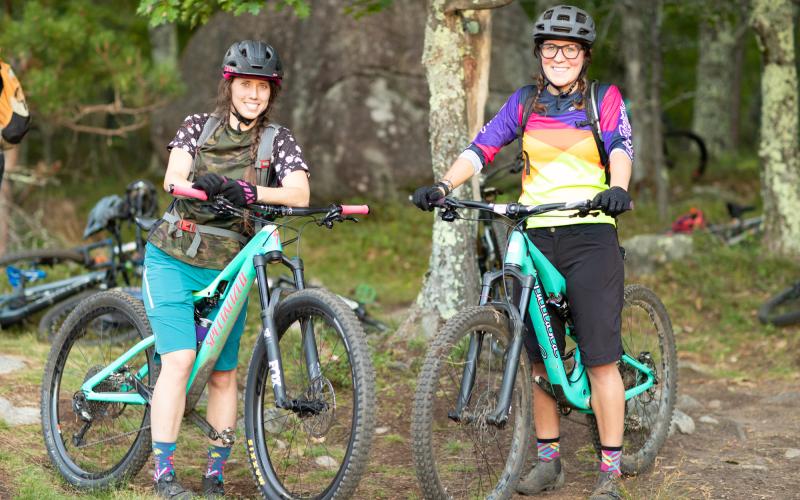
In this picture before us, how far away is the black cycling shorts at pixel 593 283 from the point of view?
439cm

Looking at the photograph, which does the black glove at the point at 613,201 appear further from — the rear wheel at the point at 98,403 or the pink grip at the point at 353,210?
the rear wheel at the point at 98,403

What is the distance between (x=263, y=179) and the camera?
435 cm

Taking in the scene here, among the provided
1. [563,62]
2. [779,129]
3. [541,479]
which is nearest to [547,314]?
[541,479]

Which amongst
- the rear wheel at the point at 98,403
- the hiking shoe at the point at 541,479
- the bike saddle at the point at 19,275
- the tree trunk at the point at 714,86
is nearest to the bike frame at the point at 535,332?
the hiking shoe at the point at 541,479

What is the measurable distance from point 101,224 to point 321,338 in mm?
4361

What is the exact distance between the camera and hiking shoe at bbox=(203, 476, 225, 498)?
14.6 feet

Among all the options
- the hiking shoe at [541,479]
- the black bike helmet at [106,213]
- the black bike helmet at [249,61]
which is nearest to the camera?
the black bike helmet at [249,61]

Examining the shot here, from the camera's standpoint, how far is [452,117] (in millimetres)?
6371

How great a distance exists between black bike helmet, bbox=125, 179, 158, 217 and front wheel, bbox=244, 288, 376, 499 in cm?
387

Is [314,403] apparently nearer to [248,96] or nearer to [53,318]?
[248,96]

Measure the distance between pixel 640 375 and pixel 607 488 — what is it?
76cm

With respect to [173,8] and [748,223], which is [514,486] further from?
[748,223]

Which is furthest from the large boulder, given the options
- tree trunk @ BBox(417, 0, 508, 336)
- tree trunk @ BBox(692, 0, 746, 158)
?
tree trunk @ BBox(417, 0, 508, 336)

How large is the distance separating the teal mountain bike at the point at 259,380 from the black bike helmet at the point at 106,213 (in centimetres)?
290
